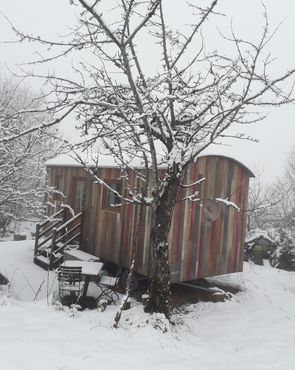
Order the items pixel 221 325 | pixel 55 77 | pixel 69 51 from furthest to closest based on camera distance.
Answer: pixel 221 325 → pixel 55 77 → pixel 69 51

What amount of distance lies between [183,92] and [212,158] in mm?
3047

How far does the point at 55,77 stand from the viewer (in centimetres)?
526

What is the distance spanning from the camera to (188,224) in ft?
27.5

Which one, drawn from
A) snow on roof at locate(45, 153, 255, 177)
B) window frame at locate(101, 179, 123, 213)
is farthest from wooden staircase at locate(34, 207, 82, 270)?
snow on roof at locate(45, 153, 255, 177)

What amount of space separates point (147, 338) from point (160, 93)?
11.6 feet

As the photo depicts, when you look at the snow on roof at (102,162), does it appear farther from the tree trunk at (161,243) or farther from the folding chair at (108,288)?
the folding chair at (108,288)

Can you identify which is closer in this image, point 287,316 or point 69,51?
point 69,51

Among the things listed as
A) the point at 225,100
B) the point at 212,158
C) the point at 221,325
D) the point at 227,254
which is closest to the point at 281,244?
the point at 227,254

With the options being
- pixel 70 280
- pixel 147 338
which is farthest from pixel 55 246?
pixel 147 338

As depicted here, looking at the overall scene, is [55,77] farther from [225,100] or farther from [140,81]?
[225,100]

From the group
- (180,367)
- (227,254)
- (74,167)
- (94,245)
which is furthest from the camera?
(74,167)

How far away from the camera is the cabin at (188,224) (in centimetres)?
827

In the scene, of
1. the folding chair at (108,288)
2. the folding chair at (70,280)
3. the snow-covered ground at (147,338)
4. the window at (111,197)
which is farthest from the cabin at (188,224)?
the folding chair at (70,280)

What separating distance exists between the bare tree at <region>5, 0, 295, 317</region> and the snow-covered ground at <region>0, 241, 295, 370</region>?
0.83 meters
